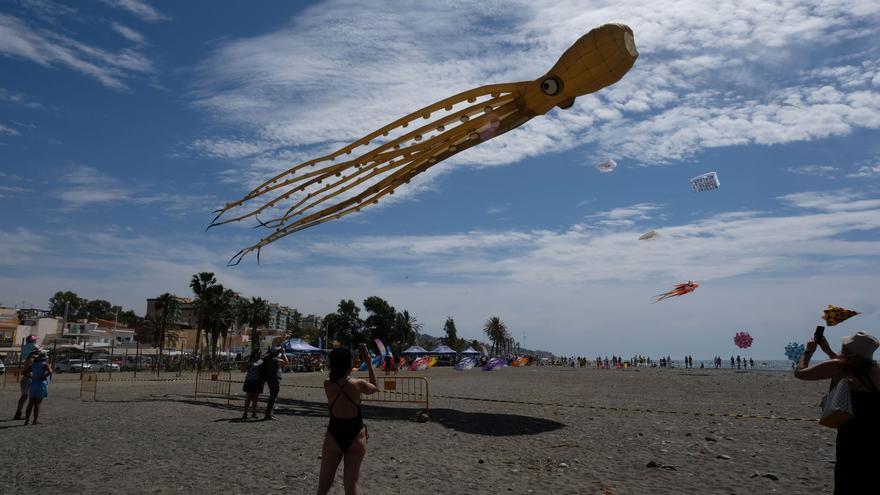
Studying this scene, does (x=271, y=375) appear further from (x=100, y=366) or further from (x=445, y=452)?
(x=100, y=366)

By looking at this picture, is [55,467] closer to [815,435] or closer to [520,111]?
[520,111]

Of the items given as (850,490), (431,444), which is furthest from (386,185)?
(850,490)

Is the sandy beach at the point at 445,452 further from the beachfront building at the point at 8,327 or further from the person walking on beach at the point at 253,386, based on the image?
the beachfront building at the point at 8,327

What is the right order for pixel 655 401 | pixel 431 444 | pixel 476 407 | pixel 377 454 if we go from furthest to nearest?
1. pixel 655 401
2. pixel 476 407
3. pixel 431 444
4. pixel 377 454

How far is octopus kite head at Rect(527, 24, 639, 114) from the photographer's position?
11016mm

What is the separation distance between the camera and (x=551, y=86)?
40.1 feet

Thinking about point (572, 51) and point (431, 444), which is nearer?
point (431, 444)

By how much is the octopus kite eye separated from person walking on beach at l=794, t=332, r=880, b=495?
355 inches

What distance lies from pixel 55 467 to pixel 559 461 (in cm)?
799

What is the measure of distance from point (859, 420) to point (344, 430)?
14.4 ft

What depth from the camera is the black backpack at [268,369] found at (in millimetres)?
14055

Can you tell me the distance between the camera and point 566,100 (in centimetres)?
1256

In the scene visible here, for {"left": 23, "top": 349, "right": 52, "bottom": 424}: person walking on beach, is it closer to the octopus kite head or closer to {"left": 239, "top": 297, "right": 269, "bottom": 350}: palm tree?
the octopus kite head

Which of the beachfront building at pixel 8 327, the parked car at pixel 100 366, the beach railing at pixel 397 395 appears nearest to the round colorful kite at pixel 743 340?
the beach railing at pixel 397 395
